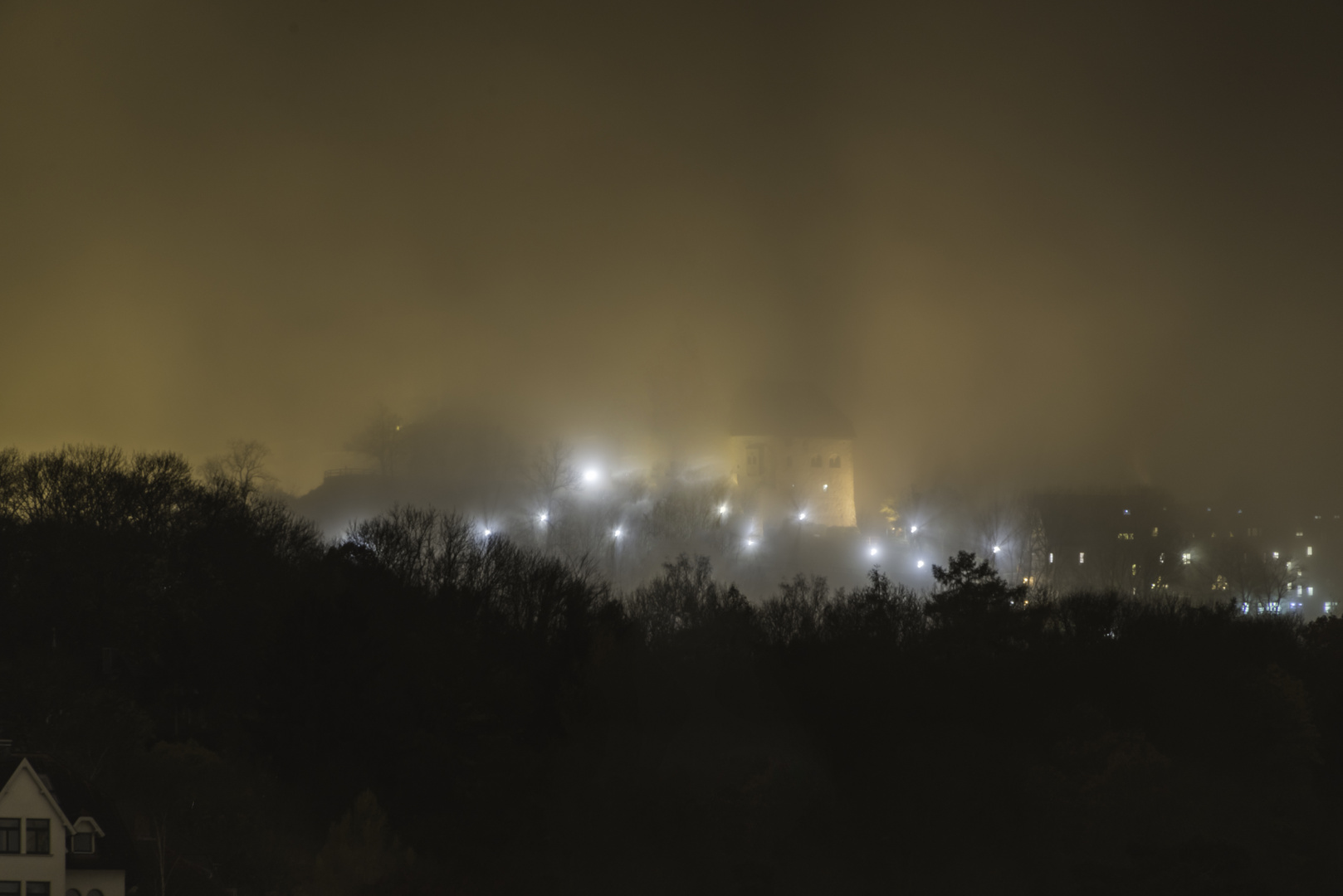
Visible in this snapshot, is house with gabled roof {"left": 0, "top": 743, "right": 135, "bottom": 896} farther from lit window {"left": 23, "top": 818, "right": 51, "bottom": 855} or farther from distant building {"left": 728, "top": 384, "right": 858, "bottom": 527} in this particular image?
distant building {"left": 728, "top": 384, "right": 858, "bottom": 527}

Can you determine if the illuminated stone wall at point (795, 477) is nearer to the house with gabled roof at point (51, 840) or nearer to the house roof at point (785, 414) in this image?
the house roof at point (785, 414)

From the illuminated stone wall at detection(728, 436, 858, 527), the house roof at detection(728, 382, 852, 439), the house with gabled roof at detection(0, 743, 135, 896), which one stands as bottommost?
the house with gabled roof at detection(0, 743, 135, 896)

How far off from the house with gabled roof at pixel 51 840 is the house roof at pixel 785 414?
80.4 metres

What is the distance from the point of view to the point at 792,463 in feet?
330

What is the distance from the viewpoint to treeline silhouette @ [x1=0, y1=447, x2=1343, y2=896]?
1222 inches

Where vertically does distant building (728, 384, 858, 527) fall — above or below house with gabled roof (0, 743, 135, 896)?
above

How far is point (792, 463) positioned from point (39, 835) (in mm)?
80785

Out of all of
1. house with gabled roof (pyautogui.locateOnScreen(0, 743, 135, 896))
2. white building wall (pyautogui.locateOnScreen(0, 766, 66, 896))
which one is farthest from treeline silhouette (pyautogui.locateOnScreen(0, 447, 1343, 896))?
white building wall (pyautogui.locateOnScreen(0, 766, 66, 896))

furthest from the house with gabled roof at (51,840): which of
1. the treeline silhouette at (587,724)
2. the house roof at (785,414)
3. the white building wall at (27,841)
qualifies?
the house roof at (785,414)

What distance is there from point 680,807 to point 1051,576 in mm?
65030

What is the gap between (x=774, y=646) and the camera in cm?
5391

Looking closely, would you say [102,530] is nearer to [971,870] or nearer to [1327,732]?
[971,870]

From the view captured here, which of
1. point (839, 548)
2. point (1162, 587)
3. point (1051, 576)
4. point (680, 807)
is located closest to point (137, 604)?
point (680, 807)

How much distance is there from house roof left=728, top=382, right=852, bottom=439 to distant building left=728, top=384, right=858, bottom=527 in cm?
8
